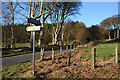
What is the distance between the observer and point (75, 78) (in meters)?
4.25

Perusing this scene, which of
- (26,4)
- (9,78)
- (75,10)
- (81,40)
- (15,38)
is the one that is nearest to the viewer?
(9,78)

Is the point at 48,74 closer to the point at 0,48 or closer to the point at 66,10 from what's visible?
the point at 0,48

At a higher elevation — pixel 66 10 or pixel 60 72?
pixel 66 10

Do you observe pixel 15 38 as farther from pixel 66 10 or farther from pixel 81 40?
pixel 81 40

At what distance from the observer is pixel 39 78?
448 centimetres

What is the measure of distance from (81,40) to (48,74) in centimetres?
2212

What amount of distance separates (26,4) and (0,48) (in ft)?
22.6

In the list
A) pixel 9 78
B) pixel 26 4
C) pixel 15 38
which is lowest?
pixel 9 78

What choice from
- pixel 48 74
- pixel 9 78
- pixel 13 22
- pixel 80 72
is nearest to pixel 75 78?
pixel 80 72

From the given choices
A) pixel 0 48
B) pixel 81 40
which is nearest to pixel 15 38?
pixel 0 48

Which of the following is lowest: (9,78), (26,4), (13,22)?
(9,78)

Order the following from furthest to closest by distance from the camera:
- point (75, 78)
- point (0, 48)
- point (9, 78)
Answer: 1. point (0, 48)
2. point (9, 78)
3. point (75, 78)

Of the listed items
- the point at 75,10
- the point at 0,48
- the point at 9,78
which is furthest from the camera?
the point at 75,10

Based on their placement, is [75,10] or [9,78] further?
[75,10]
